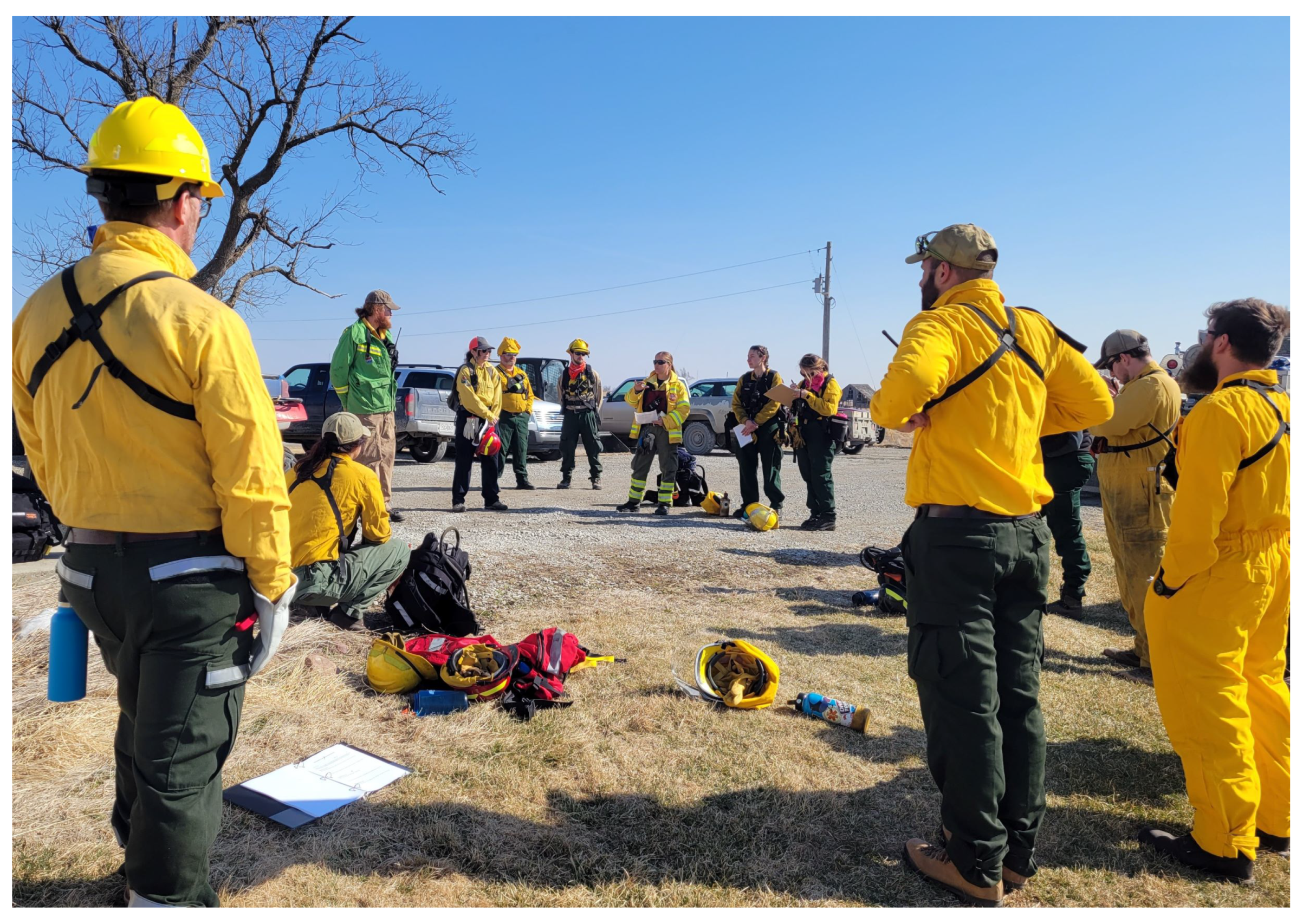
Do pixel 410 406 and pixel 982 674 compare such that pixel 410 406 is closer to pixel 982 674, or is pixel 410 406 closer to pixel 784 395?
pixel 784 395

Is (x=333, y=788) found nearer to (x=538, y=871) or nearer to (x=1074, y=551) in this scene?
(x=538, y=871)

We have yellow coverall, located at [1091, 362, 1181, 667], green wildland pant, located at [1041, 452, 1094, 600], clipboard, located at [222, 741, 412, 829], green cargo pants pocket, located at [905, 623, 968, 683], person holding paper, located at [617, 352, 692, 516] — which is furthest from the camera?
person holding paper, located at [617, 352, 692, 516]

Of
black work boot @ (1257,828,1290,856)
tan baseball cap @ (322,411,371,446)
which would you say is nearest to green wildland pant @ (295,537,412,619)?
tan baseball cap @ (322,411,371,446)

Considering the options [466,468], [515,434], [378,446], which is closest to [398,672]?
[378,446]

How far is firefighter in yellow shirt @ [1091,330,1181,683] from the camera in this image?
489 cm

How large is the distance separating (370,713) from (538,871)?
1552 millimetres

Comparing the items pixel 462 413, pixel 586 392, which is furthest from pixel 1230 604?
pixel 586 392

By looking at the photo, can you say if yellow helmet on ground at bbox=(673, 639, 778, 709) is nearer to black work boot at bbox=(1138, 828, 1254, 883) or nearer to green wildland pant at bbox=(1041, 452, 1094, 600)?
black work boot at bbox=(1138, 828, 1254, 883)

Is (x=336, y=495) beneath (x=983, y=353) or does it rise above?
beneath

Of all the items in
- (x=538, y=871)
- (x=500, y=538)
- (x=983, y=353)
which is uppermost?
(x=983, y=353)

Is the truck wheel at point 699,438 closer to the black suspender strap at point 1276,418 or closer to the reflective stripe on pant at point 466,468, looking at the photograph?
the reflective stripe on pant at point 466,468

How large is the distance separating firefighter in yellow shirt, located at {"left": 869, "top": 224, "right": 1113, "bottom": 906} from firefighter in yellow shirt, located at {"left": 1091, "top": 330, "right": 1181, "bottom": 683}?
2.65m

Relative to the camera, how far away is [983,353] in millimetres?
2551

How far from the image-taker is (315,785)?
3.28 m
